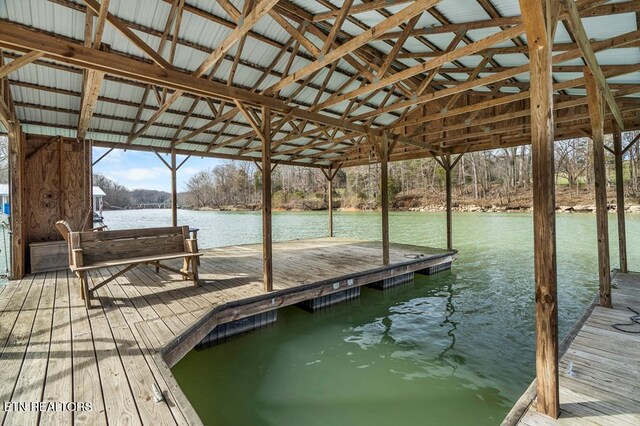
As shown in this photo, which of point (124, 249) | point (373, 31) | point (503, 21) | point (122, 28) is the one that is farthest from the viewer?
point (124, 249)

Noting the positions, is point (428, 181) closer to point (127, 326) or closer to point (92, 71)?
point (92, 71)

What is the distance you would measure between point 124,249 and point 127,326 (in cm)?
152

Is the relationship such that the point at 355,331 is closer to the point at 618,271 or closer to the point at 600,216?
the point at 600,216

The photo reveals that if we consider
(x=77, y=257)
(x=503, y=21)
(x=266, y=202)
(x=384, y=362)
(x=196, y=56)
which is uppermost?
(x=196, y=56)

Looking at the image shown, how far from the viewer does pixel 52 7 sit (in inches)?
134

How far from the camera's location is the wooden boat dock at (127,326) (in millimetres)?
2064

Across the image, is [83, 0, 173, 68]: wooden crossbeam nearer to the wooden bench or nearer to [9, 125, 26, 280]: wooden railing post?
the wooden bench

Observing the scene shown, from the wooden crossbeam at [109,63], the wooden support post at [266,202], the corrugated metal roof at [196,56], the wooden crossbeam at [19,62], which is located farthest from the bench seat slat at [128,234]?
the corrugated metal roof at [196,56]

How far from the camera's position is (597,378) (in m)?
2.52

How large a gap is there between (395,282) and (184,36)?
20.2ft

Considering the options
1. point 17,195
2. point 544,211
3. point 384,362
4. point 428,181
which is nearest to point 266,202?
point 384,362

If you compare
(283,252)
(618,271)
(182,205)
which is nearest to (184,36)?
(283,252)

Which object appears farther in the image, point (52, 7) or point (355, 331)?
point (355, 331)

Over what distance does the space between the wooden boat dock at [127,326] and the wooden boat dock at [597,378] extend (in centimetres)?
247
